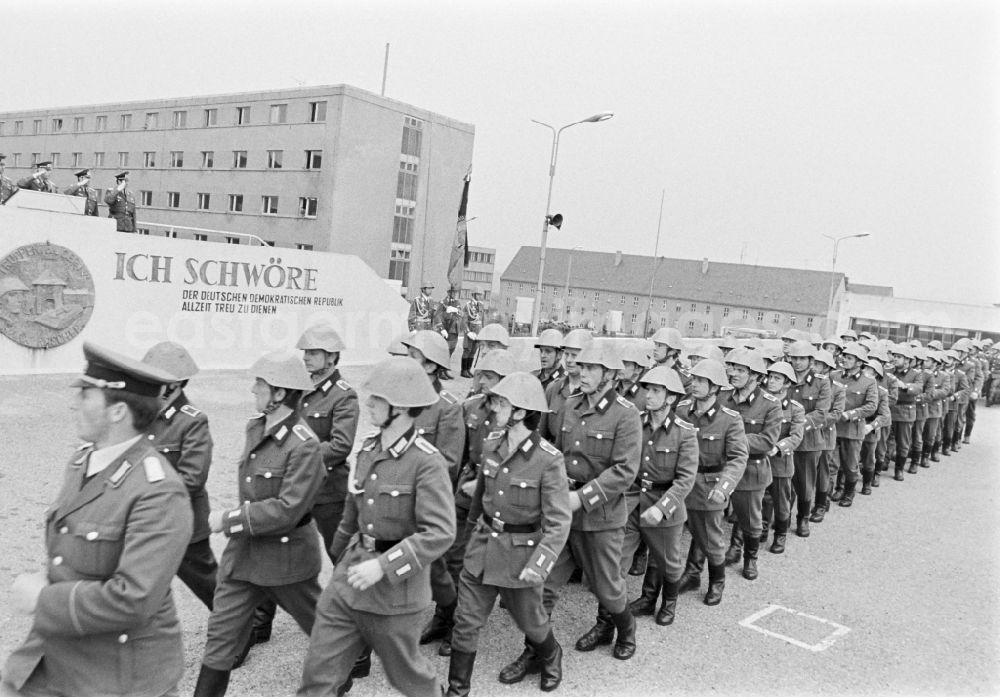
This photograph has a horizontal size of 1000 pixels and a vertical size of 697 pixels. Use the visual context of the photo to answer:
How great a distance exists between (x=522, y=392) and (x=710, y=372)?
8.50ft

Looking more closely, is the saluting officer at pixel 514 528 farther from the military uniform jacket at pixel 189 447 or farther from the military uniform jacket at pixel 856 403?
the military uniform jacket at pixel 856 403

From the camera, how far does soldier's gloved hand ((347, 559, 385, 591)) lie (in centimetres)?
355

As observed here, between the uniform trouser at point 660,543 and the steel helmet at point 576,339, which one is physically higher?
the steel helmet at point 576,339

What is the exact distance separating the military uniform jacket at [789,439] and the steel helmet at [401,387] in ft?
16.8

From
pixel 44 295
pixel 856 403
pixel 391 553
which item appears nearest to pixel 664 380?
pixel 391 553

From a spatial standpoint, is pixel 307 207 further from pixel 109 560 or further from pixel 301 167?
pixel 109 560

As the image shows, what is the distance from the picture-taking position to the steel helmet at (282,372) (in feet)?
14.0

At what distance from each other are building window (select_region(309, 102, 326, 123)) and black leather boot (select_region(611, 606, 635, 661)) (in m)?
37.8

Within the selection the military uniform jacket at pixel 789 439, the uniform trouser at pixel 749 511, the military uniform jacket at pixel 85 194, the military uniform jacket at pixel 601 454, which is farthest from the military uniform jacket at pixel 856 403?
the military uniform jacket at pixel 85 194

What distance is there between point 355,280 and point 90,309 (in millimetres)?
5108

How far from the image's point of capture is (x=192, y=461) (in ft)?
15.6

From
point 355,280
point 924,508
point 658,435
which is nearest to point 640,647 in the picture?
point 658,435

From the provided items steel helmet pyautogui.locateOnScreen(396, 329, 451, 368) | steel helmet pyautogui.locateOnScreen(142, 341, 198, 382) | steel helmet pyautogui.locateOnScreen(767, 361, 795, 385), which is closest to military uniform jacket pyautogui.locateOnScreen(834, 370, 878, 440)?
steel helmet pyautogui.locateOnScreen(767, 361, 795, 385)

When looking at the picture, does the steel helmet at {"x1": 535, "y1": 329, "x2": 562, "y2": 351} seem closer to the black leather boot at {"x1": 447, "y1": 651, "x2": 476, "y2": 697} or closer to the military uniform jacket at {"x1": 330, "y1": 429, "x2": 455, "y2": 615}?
the black leather boot at {"x1": 447, "y1": 651, "x2": 476, "y2": 697}
